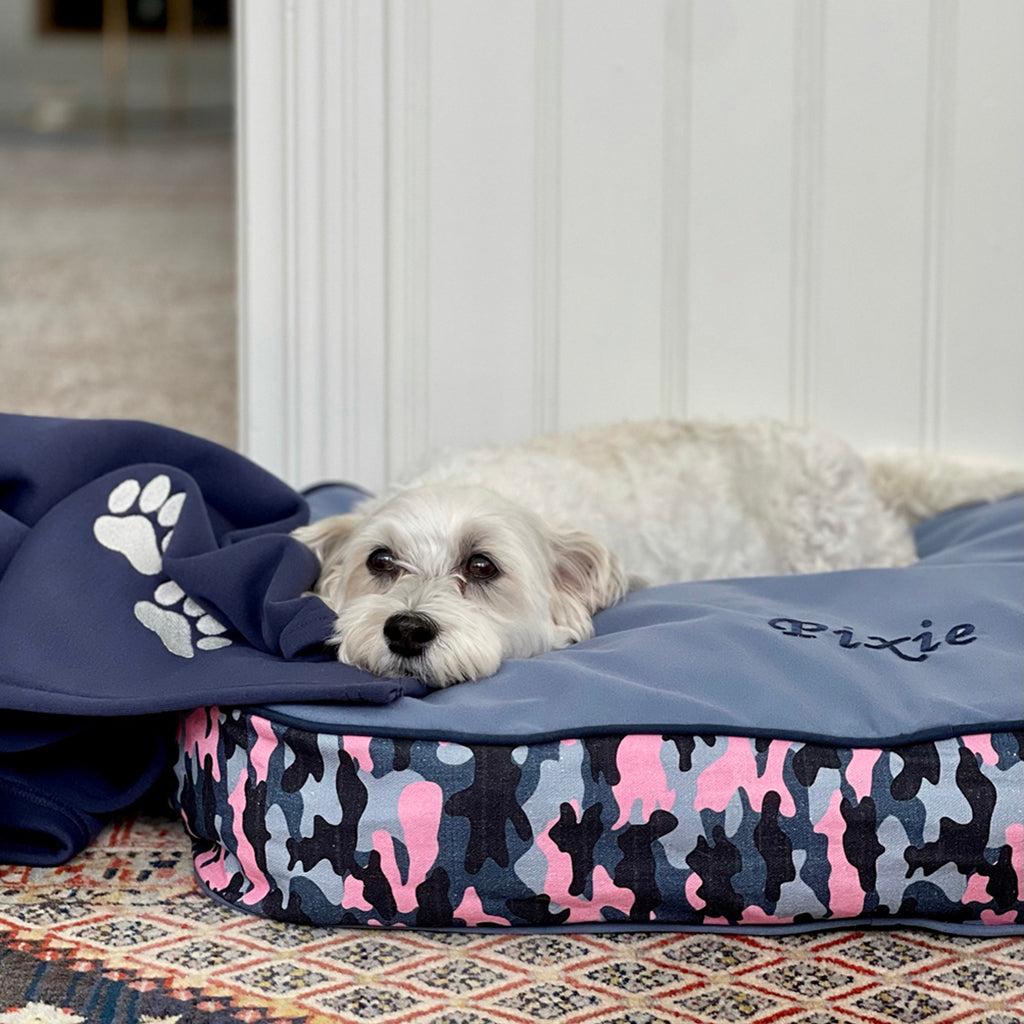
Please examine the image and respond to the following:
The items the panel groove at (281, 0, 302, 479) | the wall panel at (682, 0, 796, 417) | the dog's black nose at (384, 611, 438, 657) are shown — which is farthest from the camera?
the wall panel at (682, 0, 796, 417)

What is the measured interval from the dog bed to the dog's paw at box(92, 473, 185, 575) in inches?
13.9

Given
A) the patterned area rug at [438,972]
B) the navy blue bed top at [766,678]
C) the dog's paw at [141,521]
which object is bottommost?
the patterned area rug at [438,972]

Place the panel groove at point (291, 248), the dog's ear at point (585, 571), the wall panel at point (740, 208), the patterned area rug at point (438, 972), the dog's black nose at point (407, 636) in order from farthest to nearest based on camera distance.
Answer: the wall panel at point (740, 208) → the panel groove at point (291, 248) → the dog's ear at point (585, 571) → the dog's black nose at point (407, 636) → the patterned area rug at point (438, 972)

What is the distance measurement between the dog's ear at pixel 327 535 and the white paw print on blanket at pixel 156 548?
8.0 inches

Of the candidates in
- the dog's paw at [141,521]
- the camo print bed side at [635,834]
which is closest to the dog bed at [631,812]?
the camo print bed side at [635,834]

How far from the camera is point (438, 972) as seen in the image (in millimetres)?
1286

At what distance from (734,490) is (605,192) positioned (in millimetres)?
856

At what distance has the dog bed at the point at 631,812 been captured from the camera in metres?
1.37

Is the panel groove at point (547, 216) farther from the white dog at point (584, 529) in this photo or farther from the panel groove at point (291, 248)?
the panel groove at point (291, 248)

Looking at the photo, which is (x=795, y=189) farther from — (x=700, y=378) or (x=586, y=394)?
(x=586, y=394)

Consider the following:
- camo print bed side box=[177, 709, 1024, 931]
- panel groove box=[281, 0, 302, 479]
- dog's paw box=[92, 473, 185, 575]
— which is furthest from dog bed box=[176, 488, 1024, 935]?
panel groove box=[281, 0, 302, 479]

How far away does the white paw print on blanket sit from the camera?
5.28ft

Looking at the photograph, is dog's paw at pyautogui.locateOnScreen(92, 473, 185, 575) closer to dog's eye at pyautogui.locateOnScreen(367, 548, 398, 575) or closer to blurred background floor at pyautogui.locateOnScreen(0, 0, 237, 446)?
dog's eye at pyautogui.locateOnScreen(367, 548, 398, 575)

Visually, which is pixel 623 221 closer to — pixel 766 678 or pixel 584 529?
pixel 584 529
